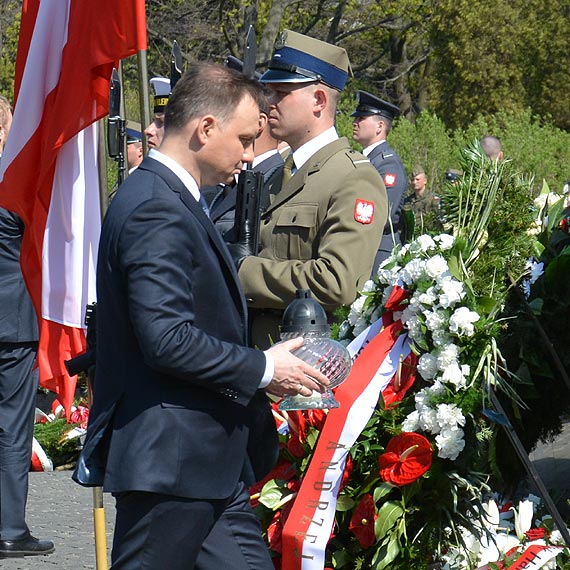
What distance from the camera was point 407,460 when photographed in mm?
3723

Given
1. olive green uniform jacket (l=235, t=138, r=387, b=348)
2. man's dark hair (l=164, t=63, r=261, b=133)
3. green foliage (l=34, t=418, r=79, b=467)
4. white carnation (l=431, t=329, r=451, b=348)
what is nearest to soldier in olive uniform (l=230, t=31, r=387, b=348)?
olive green uniform jacket (l=235, t=138, r=387, b=348)

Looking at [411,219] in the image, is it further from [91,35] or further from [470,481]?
[91,35]

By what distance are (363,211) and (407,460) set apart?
0.95 metres

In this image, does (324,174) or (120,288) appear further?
(324,174)

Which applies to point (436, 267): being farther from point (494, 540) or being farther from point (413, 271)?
point (494, 540)

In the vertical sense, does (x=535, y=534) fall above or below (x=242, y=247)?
below

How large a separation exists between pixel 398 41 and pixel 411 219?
1106 inches

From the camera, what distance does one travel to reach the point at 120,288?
290 centimetres

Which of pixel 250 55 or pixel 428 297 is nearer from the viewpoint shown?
pixel 428 297

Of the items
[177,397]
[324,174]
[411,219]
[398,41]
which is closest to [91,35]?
[324,174]

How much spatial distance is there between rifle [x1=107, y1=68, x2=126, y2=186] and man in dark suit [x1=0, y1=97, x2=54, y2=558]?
1.98 feet

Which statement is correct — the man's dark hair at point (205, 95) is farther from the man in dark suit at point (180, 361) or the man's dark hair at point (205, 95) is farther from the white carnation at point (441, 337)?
the white carnation at point (441, 337)

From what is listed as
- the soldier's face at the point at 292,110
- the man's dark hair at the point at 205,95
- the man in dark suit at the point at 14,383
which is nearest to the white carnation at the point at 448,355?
the soldier's face at the point at 292,110

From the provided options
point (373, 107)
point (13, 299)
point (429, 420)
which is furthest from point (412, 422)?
point (373, 107)
